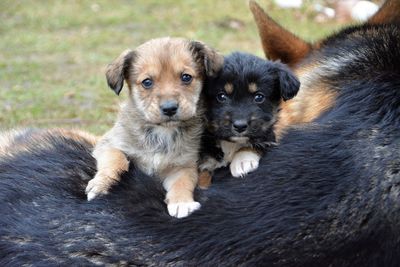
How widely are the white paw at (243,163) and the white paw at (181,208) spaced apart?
0.90 feet

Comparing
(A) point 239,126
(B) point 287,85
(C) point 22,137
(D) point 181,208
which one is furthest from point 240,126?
(C) point 22,137

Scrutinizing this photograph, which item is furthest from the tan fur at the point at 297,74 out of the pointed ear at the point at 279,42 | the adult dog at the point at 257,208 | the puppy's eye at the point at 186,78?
the puppy's eye at the point at 186,78

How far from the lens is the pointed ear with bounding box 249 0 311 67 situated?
502cm

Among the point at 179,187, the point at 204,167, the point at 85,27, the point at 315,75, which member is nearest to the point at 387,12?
the point at 315,75

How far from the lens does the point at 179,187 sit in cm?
358

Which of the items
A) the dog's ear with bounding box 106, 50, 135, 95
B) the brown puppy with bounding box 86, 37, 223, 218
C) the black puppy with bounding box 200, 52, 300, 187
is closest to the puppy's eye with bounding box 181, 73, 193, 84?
the brown puppy with bounding box 86, 37, 223, 218

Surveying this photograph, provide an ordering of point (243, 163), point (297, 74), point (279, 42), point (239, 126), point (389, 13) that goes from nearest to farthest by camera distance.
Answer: point (243, 163) < point (239, 126) < point (297, 74) < point (389, 13) < point (279, 42)

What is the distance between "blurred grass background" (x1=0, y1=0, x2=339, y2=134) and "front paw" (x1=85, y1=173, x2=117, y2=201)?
422 cm

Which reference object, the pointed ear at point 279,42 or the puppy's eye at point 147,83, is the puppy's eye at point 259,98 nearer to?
the puppy's eye at point 147,83

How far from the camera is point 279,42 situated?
16.7 feet

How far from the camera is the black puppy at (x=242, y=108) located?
373 centimetres

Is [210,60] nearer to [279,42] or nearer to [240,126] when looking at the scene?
[240,126]

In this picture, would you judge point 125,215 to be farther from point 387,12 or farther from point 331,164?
point 387,12

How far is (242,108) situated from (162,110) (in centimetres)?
42
